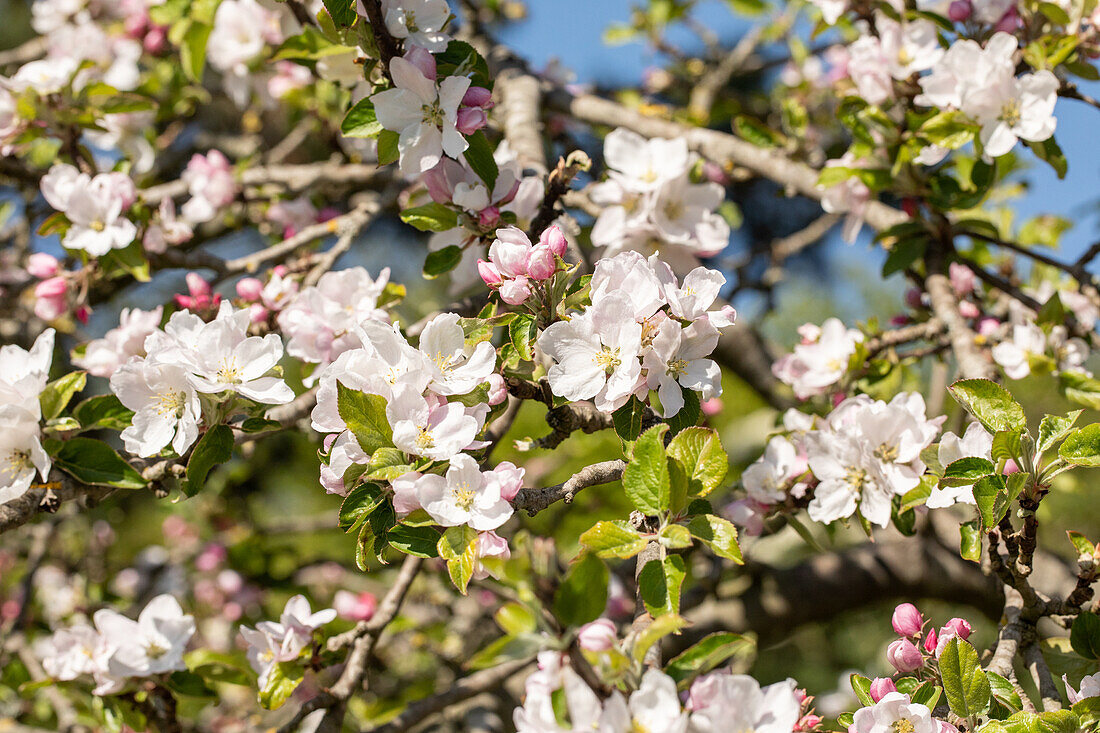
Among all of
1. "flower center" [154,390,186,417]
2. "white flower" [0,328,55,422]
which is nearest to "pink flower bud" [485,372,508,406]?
"flower center" [154,390,186,417]

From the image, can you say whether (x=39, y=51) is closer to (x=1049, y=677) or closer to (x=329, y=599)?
(x=329, y=599)

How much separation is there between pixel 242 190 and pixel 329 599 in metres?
1.82

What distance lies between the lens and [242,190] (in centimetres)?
201

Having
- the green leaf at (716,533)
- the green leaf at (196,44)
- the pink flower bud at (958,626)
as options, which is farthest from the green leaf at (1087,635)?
the green leaf at (196,44)

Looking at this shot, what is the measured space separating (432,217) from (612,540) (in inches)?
22.3

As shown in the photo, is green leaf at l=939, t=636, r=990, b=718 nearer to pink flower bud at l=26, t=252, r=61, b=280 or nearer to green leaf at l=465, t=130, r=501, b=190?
green leaf at l=465, t=130, r=501, b=190

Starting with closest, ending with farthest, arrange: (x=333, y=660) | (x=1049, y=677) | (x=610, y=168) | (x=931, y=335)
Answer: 1. (x=1049, y=677)
2. (x=333, y=660)
3. (x=610, y=168)
4. (x=931, y=335)

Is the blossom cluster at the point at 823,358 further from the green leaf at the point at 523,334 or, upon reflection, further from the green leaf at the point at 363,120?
the green leaf at the point at 363,120

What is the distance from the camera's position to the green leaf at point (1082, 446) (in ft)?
2.97

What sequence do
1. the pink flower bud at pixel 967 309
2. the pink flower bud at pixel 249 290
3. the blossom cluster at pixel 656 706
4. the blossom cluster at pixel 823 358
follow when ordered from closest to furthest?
the blossom cluster at pixel 656 706 < the pink flower bud at pixel 249 290 < the blossom cluster at pixel 823 358 < the pink flower bud at pixel 967 309

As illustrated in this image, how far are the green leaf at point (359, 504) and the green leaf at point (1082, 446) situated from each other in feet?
2.63

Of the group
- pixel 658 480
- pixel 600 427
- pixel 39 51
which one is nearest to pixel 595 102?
pixel 600 427

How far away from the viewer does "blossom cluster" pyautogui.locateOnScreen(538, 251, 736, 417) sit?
87 cm

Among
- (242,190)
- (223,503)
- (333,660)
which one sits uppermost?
(242,190)
